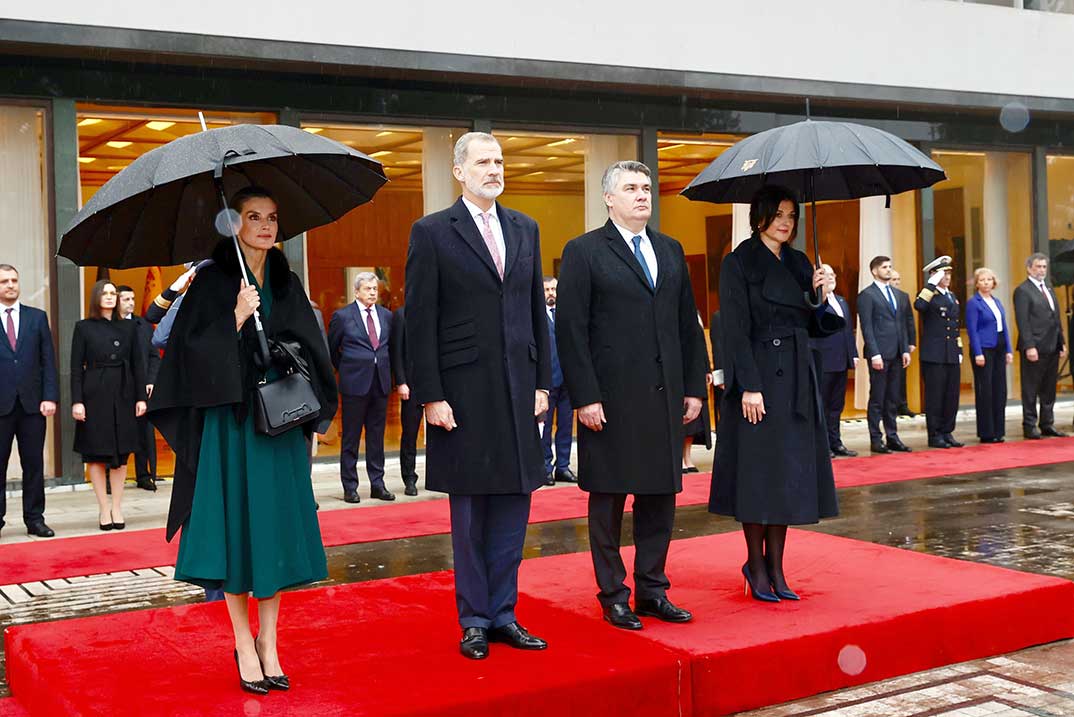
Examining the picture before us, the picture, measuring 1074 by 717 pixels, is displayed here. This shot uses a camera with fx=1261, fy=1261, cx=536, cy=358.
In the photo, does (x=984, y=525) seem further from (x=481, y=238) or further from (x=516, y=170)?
(x=516, y=170)

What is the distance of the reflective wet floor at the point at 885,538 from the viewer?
6.86 metres

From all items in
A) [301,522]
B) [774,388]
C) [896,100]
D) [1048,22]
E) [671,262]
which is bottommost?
[301,522]

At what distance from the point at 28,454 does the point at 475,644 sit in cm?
578

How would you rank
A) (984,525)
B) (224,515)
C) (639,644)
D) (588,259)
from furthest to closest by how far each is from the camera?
(984,525)
(588,259)
(639,644)
(224,515)

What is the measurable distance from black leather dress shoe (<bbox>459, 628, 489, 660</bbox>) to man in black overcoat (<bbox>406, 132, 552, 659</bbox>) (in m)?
0.05

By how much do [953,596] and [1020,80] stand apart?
12.8 meters

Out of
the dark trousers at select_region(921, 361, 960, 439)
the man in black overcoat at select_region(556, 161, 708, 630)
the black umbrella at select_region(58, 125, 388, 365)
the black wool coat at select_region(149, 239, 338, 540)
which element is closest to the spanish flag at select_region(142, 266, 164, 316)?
the dark trousers at select_region(921, 361, 960, 439)

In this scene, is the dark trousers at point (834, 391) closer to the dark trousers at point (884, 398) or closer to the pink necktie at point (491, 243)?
the dark trousers at point (884, 398)

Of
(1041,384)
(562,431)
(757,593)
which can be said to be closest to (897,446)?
(1041,384)

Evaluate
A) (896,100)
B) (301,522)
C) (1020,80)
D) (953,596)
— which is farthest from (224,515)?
(1020,80)

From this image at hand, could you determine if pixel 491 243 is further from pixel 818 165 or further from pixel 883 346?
pixel 883 346

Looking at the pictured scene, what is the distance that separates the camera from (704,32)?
14062 millimetres

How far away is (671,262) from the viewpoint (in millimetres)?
5375

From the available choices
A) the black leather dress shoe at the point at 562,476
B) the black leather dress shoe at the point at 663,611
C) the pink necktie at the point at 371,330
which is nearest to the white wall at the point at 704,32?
the pink necktie at the point at 371,330
